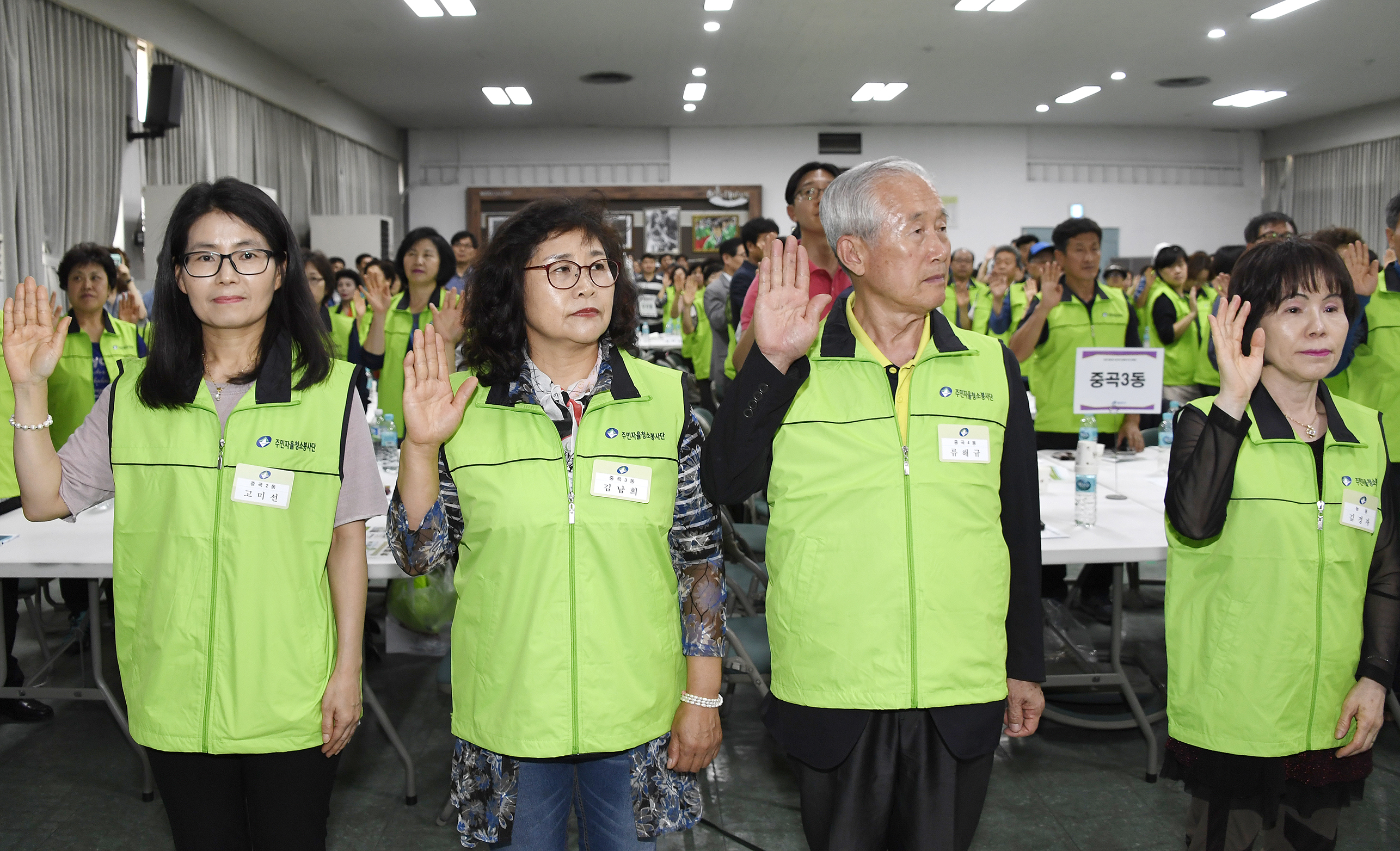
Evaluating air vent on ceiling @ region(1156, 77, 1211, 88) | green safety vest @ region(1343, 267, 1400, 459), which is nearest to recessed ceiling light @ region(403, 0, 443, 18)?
green safety vest @ region(1343, 267, 1400, 459)

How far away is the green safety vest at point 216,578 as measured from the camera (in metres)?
1.47

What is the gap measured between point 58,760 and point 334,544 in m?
2.17

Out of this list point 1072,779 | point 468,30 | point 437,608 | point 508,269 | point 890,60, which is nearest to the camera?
point 508,269

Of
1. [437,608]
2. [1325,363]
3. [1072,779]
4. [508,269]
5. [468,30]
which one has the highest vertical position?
[468,30]

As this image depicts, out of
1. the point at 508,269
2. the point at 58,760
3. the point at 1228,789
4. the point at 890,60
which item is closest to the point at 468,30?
the point at 890,60

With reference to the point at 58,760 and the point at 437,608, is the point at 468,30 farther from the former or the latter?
the point at 58,760

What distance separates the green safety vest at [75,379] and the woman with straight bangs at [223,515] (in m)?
2.77

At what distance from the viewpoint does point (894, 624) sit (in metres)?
1.45

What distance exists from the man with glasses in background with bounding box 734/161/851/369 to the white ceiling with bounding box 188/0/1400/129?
→ 6.11 metres

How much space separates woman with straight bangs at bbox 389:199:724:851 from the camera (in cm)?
140

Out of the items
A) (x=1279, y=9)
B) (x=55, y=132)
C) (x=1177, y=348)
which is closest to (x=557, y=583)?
(x=1177, y=348)

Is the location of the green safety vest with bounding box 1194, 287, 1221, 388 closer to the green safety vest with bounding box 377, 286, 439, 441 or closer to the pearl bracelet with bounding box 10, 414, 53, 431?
the green safety vest with bounding box 377, 286, 439, 441

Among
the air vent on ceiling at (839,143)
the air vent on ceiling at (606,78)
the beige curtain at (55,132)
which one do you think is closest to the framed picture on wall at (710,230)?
the air vent on ceiling at (839,143)

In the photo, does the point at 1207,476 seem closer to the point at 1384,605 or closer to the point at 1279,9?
the point at 1384,605
